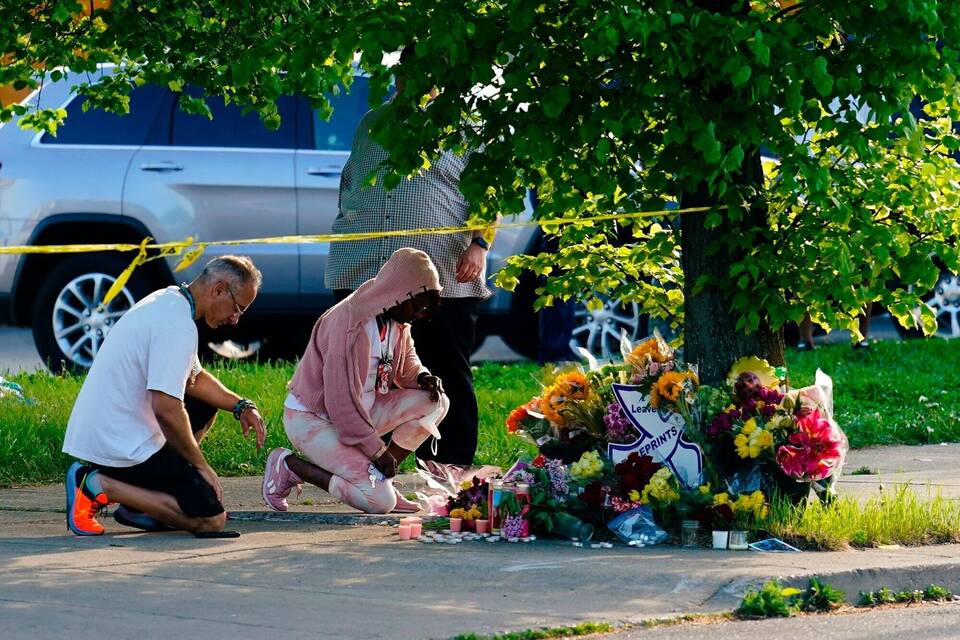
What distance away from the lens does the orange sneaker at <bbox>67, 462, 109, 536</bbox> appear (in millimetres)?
6727

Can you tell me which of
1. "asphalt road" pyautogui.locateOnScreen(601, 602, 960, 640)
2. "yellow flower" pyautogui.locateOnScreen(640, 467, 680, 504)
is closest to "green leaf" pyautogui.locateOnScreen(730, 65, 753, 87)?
"yellow flower" pyautogui.locateOnScreen(640, 467, 680, 504)

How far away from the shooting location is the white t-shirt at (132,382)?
22.0 feet

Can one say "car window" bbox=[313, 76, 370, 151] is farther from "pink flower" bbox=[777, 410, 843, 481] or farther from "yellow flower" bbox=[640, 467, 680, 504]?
"pink flower" bbox=[777, 410, 843, 481]

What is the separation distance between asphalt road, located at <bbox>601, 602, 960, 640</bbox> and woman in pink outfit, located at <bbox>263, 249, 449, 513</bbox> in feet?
7.76

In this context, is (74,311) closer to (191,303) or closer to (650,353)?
(191,303)

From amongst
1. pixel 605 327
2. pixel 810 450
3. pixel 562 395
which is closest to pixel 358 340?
pixel 562 395

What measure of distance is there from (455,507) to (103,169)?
575cm

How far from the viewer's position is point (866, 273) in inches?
262

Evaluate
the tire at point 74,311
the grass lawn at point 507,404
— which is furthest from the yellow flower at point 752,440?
the tire at point 74,311

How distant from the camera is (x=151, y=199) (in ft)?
38.6

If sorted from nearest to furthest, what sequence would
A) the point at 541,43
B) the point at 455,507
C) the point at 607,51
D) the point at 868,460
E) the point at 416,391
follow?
the point at 607,51 < the point at 541,43 < the point at 455,507 < the point at 416,391 < the point at 868,460

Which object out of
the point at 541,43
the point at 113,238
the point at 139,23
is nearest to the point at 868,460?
the point at 541,43

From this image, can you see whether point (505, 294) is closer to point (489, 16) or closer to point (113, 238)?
point (113, 238)

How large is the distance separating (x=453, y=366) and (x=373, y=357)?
77cm
